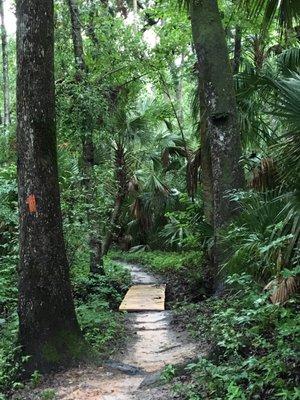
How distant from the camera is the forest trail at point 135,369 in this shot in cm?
523

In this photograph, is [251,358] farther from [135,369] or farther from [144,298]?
[144,298]

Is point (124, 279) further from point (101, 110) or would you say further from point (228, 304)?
point (228, 304)

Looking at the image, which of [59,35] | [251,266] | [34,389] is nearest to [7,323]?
[34,389]

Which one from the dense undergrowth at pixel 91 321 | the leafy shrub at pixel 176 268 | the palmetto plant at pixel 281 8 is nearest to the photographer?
the dense undergrowth at pixel 91 321

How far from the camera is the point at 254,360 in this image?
4.11 metres

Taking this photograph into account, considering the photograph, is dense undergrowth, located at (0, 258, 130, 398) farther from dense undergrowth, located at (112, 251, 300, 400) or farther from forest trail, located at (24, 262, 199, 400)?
dense undergrowth, located at (112, 251, 300, 400)

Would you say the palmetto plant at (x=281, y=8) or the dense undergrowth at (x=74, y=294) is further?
the palmetto plant at (x=281, y=8)

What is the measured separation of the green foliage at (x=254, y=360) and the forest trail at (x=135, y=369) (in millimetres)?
503

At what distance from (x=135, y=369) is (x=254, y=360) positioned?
250 centimetres

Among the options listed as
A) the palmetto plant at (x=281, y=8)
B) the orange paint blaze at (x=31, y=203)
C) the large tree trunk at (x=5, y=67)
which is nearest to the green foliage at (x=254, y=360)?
the orange paint blaze at (x=31, y=203)

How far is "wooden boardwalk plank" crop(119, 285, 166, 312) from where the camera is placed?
10008 mm

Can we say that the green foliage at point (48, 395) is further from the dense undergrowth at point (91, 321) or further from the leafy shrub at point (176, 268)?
the leafy shrub at point (176, 268)

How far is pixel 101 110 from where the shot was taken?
1034 cm

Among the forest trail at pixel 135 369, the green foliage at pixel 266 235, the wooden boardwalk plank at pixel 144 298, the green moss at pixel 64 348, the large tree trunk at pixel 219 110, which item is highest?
the large tree trunk at pixel 219 110
